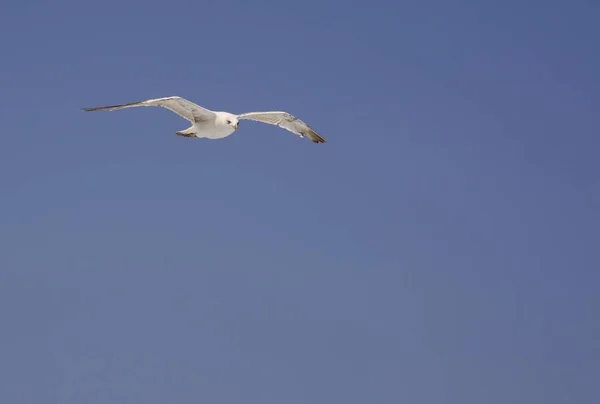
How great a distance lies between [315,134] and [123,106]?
7.80 metres

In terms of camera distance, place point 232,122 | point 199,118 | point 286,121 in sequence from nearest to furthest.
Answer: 1. point 232,122
2. point 199,118
3. point 286,121

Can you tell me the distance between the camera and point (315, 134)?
28.2m

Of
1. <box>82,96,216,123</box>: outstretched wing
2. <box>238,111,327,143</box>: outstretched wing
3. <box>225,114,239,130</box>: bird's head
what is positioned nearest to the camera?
<box>82,96,216,123</box>: outstretched wing

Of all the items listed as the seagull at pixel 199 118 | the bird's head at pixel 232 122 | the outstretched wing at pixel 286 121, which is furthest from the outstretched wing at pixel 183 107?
the outstretched wing at pixel 286 121

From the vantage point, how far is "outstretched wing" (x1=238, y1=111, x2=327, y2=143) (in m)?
26.8

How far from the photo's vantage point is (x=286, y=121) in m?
27.8

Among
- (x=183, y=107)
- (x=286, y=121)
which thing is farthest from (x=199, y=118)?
(x=286, y=121)

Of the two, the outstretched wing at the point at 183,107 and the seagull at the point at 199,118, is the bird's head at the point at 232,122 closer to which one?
the seagull at the point at 199,118

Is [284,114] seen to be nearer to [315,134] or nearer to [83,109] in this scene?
[315,134]

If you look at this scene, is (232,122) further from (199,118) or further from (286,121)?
(286,121)

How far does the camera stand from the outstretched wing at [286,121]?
26.8 meters

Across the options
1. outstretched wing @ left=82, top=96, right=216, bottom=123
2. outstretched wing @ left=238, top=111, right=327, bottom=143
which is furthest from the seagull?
outstretched wing @ left=238, top=111, right=327, bottom=143

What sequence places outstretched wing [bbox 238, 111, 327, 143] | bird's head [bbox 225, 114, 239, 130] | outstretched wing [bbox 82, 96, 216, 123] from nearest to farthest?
outstretched wing [bbox 82, 96, 216, 123]
bird's head [bbox 225, 114, 239, 130]
outstretched wing [bbox 238, 111, 327, 143]

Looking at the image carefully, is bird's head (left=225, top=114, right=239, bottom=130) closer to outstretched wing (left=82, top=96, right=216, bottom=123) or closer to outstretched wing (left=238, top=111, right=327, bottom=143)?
outstretched wing (left=82, top=96, right=216, bottom=123)
